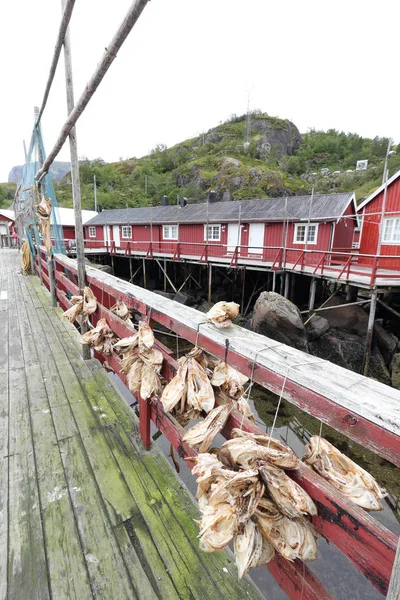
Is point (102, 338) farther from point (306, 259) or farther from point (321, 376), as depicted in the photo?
point (306, 259)

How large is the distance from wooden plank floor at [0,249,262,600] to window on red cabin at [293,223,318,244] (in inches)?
547

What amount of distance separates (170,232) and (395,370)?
53.6 feet

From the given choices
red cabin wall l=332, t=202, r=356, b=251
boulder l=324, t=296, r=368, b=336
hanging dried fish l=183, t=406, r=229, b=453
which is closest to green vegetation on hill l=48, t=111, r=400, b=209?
red cabin wall l=332, t=202, r=356, b=251

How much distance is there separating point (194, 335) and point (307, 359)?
636 mm

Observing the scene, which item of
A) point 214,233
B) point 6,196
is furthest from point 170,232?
point 6,196

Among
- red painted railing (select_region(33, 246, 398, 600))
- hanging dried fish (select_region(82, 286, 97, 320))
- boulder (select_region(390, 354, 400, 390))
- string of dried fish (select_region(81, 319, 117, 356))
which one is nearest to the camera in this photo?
red painted railing (select_region(33, 246, 398, 600))

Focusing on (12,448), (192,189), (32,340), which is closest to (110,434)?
(12,448)

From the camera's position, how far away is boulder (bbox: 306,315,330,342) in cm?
984

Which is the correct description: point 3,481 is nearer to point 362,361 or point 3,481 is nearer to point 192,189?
point 362,361

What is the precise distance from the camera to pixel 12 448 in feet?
7.80

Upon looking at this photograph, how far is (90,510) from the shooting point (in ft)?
6.03

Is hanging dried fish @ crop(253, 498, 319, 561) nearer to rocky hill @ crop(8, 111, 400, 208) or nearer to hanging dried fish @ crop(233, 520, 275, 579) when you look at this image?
hanging dried fish @ crop(233, 520, 275, 579)

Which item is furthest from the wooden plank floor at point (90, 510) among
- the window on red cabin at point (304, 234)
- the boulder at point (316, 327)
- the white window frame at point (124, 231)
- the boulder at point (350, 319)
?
the white window frame at point (124, 231)

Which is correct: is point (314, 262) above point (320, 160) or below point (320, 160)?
below
